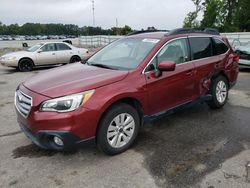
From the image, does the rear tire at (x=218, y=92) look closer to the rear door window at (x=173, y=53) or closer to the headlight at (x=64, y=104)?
the rear door window at (x=173, y=53)

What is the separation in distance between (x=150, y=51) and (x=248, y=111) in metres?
2.80

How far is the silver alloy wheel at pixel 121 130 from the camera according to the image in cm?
365

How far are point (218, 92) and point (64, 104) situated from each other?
11.6 ft

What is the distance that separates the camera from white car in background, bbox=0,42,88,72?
1207 cm

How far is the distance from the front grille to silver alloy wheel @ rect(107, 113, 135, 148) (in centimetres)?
108

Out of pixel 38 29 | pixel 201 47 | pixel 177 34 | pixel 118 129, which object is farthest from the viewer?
pixel 38 29

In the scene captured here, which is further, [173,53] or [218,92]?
[218,92]

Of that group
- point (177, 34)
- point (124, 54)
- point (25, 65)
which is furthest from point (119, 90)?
point (25, 65)

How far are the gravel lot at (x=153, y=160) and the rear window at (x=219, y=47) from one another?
149 cm

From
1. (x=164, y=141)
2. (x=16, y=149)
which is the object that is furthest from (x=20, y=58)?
(x=164, y=141)

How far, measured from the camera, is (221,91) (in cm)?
568

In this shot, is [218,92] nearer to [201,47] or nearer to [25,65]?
[201,47]

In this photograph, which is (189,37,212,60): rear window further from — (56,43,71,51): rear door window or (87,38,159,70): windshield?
(56,43,71,51): rear door window

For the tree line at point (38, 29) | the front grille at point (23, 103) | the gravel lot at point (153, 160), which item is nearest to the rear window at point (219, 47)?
the gravel lot at point (153, 160)
